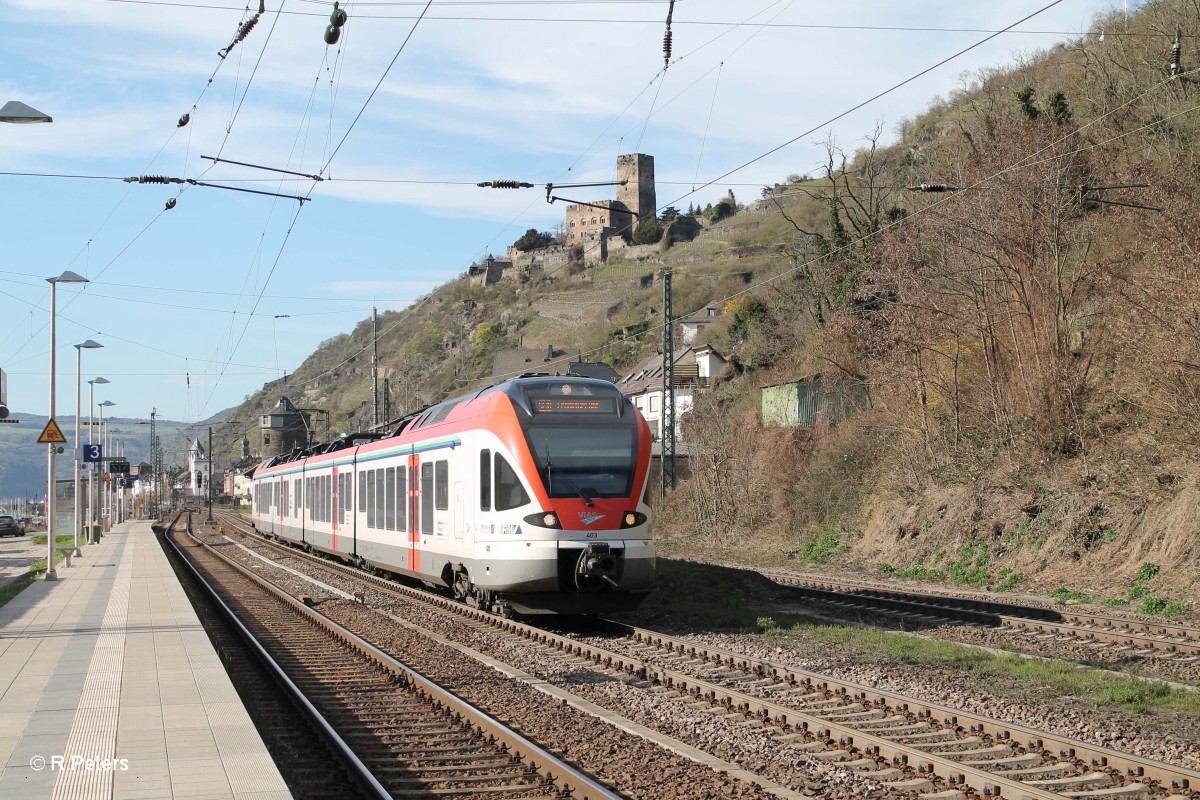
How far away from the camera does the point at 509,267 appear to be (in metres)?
188

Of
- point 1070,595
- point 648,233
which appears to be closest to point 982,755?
point 1070,595

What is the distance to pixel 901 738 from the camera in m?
8.38

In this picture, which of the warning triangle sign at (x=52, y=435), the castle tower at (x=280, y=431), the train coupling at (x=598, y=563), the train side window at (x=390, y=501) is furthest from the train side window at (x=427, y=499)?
the castle tower at (x=280, y=431)

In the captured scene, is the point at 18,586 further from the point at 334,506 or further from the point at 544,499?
the point at 544,499

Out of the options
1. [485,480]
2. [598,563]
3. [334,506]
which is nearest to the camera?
[598,563]

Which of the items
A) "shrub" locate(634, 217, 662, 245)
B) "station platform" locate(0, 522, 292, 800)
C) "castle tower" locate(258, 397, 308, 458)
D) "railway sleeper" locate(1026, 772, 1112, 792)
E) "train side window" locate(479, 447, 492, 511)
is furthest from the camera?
"shrub" locate(634, 217, 662, 245)

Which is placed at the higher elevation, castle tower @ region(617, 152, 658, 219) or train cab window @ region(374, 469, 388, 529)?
castle tower @ region(617, 152, 658, 219)

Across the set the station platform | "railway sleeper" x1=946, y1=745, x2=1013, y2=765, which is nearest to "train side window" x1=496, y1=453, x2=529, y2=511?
the station platform

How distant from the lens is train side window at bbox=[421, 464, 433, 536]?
59.7ft

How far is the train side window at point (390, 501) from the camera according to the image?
70.4 feet

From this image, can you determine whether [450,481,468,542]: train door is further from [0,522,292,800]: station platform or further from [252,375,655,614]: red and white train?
[0,522,292,800]: station platform

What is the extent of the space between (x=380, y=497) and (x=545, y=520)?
367 inches

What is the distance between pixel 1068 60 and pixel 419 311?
6435 inches

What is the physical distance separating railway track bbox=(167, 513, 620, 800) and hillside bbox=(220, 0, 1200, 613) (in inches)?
423
